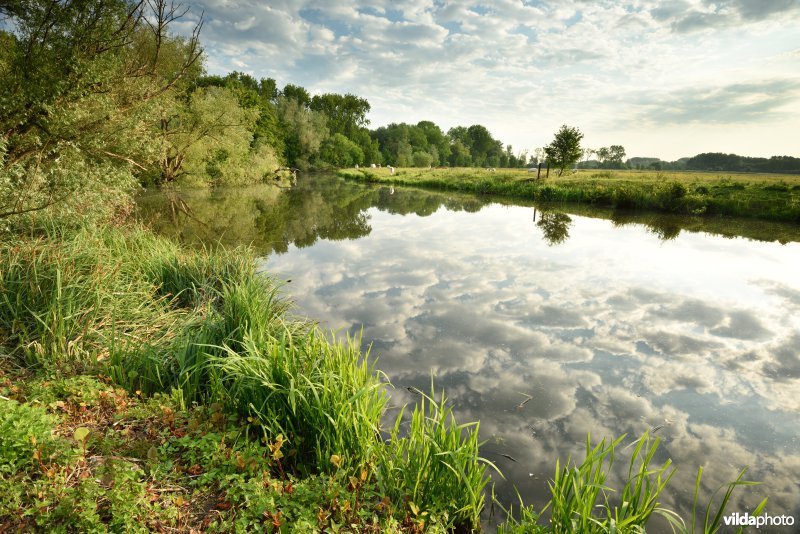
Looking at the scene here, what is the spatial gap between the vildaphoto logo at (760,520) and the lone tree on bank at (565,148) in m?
38.3

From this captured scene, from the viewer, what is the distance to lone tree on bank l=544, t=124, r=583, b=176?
37.2 metres

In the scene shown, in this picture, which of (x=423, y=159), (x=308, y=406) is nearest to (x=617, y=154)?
(x=423, y=159)

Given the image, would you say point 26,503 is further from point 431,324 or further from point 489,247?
point 489,247

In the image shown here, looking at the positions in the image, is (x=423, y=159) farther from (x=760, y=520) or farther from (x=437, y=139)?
(x=760, y=520)

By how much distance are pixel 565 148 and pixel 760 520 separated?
38901 millimetres

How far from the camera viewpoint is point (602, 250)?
14.6 metres

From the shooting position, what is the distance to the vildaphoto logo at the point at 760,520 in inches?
139

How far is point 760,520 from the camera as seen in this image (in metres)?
3.56

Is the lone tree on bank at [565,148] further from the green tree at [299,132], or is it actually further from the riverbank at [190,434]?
the green tree at [299,132]

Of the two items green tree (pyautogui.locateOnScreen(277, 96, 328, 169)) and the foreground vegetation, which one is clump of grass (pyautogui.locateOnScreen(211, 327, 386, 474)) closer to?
the foreground vegetation

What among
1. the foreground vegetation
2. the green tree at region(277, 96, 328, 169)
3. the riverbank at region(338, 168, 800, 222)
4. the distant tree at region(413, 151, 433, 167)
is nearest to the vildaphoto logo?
the foreground vegetation

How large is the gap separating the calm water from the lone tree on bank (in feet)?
70.5

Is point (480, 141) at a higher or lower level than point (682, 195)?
higher

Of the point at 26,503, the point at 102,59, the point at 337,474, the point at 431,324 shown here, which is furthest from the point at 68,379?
the point at 102,59
